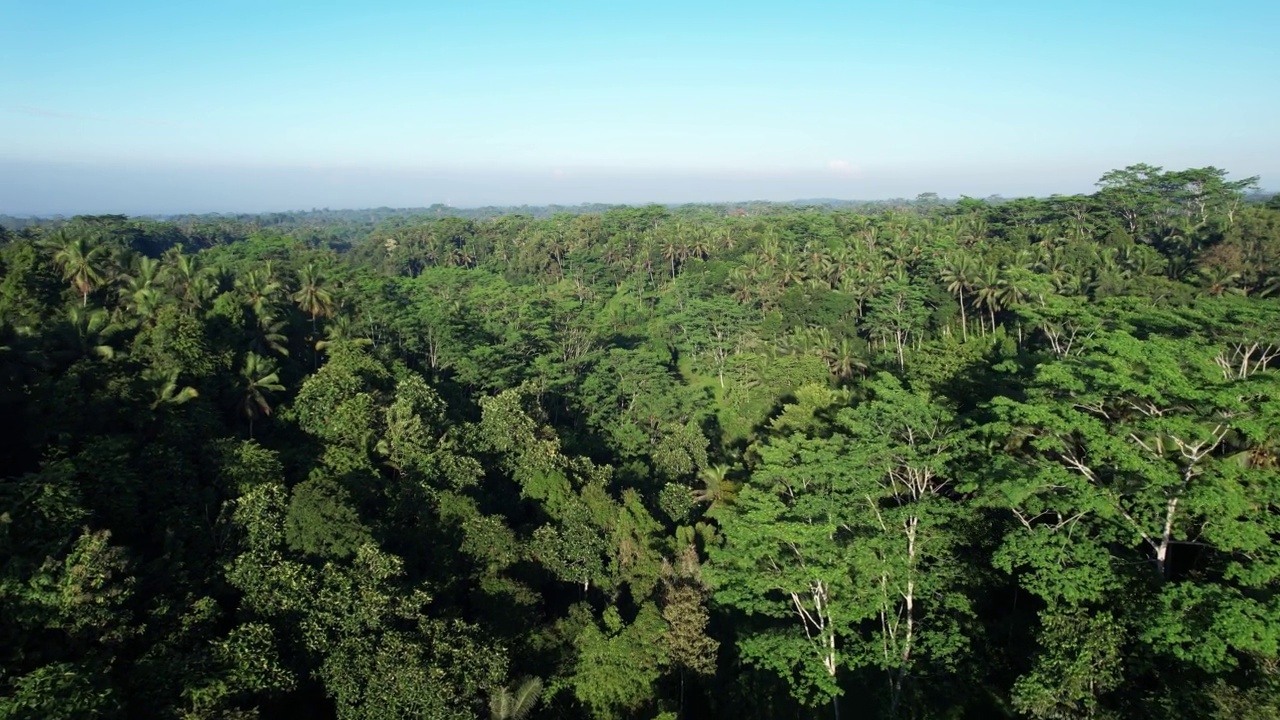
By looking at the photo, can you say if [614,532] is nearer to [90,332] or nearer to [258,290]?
[90,332]

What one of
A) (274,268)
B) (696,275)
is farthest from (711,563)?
(696,275)

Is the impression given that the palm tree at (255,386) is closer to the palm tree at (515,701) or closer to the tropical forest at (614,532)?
the tropical forest at (614,532)

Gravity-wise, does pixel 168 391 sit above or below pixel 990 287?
below

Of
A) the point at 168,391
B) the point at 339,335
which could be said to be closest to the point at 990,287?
the point at 339,335

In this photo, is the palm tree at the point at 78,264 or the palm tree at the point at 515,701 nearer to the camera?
the palm tree at the point at 515,701

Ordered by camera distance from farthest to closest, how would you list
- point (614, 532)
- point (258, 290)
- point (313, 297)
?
point (313, 297), point (258, 290), point (614, 532)

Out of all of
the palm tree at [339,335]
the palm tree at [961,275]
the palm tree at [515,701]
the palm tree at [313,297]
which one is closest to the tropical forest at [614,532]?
the palm tree at [515,701]

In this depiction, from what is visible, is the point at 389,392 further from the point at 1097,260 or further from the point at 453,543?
the point at 1097,260
